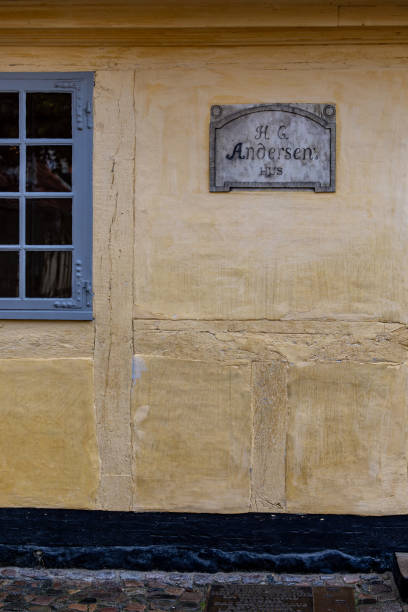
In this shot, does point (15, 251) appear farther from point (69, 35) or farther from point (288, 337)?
point (288, 337)

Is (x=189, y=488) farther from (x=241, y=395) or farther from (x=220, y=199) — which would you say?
(x=220, y=199)

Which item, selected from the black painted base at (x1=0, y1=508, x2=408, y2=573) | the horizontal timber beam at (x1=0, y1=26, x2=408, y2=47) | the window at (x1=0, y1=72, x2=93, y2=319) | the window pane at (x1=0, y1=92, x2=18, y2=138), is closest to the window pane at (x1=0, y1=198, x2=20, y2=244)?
the window at (x1=0, y1=72, x2=93, y2=319)

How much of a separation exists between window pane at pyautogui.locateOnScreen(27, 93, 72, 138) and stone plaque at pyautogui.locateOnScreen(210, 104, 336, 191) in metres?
0.90

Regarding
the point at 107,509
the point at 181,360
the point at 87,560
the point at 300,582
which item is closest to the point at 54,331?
the point at 181,360

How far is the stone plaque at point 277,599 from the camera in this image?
4051 millimetres

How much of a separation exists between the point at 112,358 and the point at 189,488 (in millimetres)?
917

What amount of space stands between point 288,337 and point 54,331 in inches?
56.0

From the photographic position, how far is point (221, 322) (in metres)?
4.51

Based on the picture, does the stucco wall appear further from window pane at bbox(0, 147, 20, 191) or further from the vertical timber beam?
window pane at bbox(0, 147, 20, 191)

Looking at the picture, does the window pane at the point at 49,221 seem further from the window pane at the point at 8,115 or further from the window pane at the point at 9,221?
the window pane at the point at 8,115

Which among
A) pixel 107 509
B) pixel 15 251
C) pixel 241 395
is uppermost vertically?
pixel 15 251

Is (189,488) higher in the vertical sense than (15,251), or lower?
lower

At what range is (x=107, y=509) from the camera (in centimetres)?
459

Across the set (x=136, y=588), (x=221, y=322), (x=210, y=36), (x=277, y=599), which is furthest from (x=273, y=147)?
(x=136, y=588)
